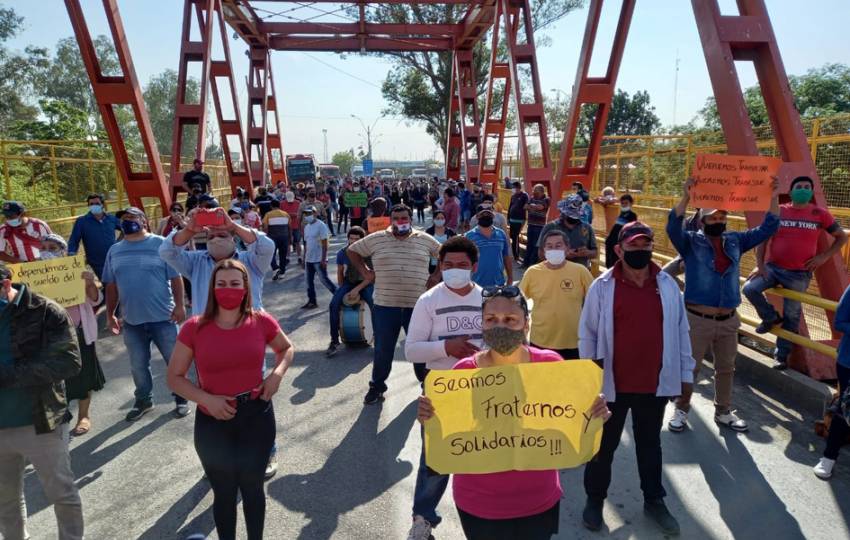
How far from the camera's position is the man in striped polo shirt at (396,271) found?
4.65 m

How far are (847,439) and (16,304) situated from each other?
5295mm

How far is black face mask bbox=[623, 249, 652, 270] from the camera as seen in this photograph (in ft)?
9.89

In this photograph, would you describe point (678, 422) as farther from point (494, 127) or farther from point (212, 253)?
point (494, 127)

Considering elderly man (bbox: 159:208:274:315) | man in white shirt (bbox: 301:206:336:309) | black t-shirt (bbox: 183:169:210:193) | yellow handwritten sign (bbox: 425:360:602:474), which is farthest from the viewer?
black t-shirt (bbox: 183:169:210:193)

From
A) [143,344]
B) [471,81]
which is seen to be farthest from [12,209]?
[471,81]

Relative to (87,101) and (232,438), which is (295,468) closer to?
(232,438)

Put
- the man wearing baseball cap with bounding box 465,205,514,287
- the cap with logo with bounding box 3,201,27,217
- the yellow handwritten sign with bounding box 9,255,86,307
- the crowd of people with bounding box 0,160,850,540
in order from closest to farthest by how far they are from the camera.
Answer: the crowd of people with bounding box 0,160,850,540 < the yellow handwritten sign with bounding box 9,255,86,307 < the man wearing baseball cap with bounding box 465,205,514,287 < the cap with logo with bounding box 3,201,27,217

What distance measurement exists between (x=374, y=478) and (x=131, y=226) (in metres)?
2.95

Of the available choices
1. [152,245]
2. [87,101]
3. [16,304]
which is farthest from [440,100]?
[87,101]

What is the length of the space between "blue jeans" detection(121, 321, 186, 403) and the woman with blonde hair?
7.84ft

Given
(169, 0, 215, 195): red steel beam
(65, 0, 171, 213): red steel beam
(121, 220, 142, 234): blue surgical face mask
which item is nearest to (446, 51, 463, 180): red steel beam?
(169, 0, 215, 195): red steel beam

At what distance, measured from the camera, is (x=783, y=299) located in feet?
17.0

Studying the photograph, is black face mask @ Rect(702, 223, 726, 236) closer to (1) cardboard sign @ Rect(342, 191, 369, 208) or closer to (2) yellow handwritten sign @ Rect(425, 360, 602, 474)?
(2) yellow handwritten sign @ Rect(425, 360, 602, 474)

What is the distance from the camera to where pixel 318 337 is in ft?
23.5
